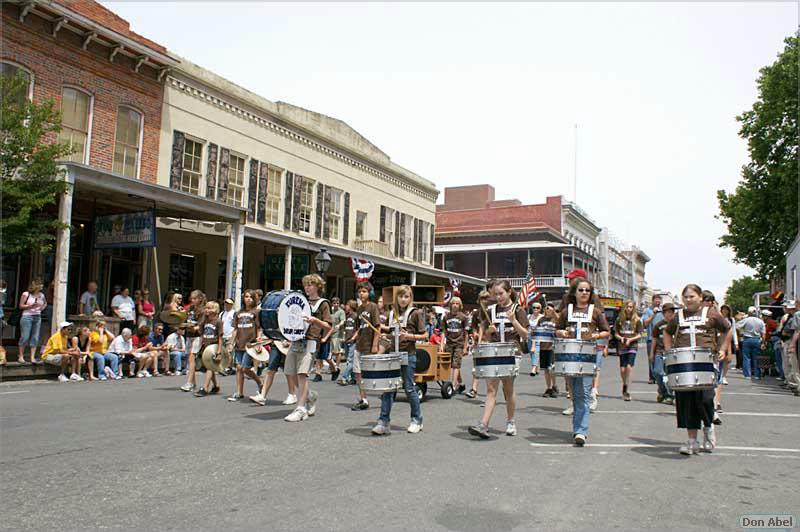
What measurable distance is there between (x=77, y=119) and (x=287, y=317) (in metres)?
13.2

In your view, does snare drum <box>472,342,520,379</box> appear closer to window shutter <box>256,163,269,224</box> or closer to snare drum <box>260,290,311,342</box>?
snare drum <box>260,290,311,342</box>

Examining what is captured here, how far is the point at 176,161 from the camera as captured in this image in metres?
20.8

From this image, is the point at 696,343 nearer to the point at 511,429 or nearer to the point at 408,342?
the point at 511,429

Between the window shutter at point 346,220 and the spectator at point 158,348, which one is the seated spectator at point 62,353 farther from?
the window shutter at point 346,220

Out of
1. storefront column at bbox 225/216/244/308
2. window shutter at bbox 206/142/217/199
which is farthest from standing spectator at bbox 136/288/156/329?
window shutter at bbox 206/142/217/199

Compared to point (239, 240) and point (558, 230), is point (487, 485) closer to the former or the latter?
point (239, 240)

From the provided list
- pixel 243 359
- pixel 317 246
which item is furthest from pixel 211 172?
pixel 243 359

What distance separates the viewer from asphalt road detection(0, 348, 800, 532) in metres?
4.32

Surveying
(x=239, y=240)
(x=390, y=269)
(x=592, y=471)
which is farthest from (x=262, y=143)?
(x=592, y=471)

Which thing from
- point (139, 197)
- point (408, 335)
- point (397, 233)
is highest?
point (397, 233)

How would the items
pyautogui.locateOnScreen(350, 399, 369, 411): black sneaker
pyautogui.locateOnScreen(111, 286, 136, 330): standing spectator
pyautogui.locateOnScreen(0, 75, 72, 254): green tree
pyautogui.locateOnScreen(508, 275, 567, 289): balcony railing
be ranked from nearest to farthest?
pyautogui.locateOnScreen(350, 399, 369, 411): black sneaker < pyautogui.locateOnScreen(0, 75, 72, 254): green tree < pyautogui.locateOnScreen(111, 286, 136, 330): standing spectator < pyautogui.locateOnScreen(508, 275, 567, 289): balcony railing

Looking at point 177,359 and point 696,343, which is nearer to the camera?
point 696,343

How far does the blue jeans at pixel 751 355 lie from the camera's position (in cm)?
1708

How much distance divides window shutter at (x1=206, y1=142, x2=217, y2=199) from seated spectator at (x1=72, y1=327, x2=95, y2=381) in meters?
8.50
